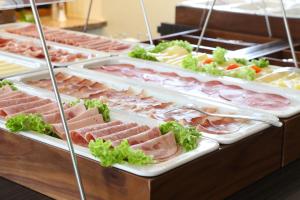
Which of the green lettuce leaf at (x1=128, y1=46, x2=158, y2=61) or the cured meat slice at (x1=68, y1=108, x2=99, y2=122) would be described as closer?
the cured meat slice at (x1=68, y1=108, x2=99, y2=122)

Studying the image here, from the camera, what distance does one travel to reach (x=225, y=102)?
1536mm

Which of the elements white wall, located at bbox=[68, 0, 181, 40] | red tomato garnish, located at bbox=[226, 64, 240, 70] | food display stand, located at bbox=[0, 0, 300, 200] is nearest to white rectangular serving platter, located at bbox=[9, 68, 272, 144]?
food display stand, located at bbox=[0, 0, 300, 200]

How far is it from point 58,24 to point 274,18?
212 cm

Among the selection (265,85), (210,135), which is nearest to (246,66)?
(265,85)

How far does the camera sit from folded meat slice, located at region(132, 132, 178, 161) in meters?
1.15

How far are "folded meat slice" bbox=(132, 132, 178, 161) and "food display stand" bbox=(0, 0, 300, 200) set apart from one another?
0.02 meters

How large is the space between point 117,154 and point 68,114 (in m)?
0.33

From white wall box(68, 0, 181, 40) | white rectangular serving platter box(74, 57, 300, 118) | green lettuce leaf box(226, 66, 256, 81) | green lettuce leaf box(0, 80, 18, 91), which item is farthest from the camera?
white wall box(68, 0, 181, 40)

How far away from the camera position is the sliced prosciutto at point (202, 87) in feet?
5.08

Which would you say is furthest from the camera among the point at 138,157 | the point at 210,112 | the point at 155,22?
the point at 155,22

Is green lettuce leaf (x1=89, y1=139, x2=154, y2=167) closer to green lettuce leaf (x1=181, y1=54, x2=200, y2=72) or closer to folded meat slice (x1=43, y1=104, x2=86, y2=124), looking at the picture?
folded meat slice (x1=43, y1=104, x2=86, y2=124)

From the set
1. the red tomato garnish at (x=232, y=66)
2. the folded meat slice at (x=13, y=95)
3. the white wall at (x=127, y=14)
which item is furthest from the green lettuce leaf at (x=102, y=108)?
the white wall at (x=127, y=14)

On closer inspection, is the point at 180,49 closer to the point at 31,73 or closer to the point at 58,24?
the point at 31,73

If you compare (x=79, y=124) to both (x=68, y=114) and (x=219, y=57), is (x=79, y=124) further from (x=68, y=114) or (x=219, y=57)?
(x=219, y=57)
